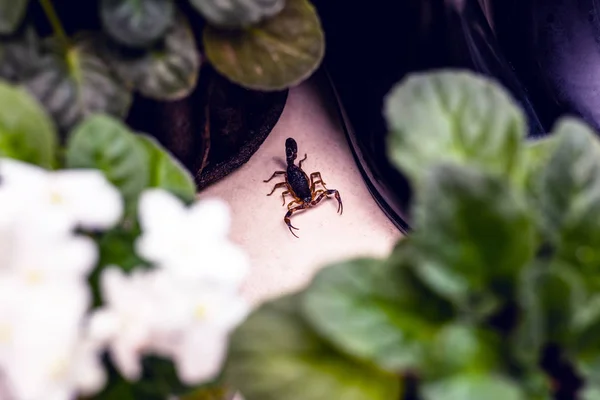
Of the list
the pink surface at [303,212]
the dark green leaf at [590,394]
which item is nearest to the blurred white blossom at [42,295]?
the dark green leaf at [590,394]

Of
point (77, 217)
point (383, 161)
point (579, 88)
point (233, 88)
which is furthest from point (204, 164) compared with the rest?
point (579, 88)

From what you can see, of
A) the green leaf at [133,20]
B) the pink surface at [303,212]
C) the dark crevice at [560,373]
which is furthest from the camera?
the pink surface at [303,212]

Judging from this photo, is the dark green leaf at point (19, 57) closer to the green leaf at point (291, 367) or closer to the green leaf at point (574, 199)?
the green leaf at point (291, 367)

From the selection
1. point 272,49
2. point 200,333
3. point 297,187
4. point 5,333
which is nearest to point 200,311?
point 200,333

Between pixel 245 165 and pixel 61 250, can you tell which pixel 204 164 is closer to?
pixel 245 165

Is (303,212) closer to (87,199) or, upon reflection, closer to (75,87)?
(75,87)

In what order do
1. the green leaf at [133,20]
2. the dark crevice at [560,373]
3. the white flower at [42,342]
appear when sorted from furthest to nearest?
the green leaf at [133,20], the dark crevice at [560,373], the white flower at [42,342]

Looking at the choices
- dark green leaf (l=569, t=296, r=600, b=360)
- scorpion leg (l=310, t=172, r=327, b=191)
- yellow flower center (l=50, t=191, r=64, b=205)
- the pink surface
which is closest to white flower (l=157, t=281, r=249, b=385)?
yellow flower center (l=50, t=191, r=64, b=205)
